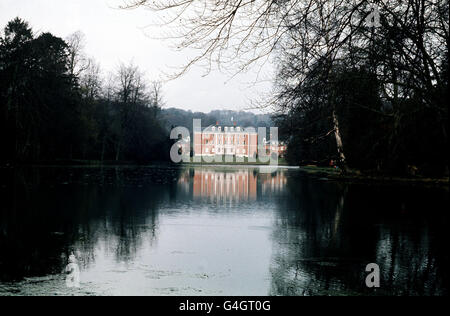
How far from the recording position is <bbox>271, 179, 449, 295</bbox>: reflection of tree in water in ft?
22.2

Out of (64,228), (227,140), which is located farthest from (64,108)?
(227,140)

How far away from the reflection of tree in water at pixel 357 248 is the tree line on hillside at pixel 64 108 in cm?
3408

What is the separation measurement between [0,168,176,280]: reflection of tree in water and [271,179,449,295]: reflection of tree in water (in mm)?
2992

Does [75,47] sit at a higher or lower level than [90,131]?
higher

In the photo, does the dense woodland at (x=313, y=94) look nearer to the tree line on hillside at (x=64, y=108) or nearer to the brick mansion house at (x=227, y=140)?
the tree line on hillside at (x=64, y=108)

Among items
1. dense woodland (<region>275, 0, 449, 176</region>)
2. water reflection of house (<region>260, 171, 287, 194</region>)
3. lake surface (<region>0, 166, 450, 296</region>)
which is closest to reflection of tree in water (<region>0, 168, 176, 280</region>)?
lake surface (<region>0, 166, 450, 296</region>)

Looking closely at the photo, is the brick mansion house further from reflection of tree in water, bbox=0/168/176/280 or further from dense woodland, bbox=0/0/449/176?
reflection of tree in water, bbox=0/168/176/280

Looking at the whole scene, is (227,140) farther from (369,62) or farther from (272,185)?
(369,62)

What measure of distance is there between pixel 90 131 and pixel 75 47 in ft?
40.8

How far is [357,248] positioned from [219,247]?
106 inches

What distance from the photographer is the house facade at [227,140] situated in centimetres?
13462
